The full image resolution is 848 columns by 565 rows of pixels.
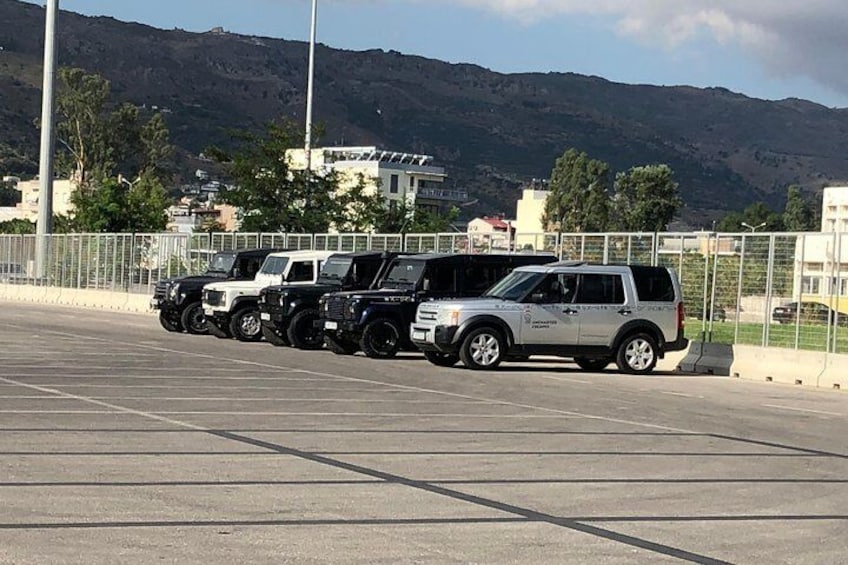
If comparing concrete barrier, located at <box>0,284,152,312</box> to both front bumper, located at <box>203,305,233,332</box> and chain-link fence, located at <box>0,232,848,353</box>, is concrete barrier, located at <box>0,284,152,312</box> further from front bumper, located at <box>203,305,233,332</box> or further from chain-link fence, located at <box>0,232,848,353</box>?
front bumper, located at <box>203,305,233,332</box>

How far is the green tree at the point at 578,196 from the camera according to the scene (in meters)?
130

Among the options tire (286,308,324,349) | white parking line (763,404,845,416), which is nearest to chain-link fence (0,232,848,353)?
white parking line (763,404,845,416)

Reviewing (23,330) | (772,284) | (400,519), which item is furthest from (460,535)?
(23,330)

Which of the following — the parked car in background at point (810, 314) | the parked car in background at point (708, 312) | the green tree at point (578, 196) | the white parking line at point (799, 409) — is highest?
the green tree at point (578, 196)

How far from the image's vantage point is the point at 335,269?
108ft

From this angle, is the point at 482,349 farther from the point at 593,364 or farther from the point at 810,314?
the point at 810,314

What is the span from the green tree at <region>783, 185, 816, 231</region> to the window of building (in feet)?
469

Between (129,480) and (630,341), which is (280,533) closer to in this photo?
(129,480)

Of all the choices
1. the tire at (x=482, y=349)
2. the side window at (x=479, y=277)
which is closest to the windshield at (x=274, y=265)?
the side window at (x=479, y=277)

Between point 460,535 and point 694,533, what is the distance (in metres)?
1.61

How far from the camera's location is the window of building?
2845 centimetres

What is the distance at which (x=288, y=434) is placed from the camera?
15344 mm

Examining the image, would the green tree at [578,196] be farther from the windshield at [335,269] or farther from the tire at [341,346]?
the tire at [341,346]

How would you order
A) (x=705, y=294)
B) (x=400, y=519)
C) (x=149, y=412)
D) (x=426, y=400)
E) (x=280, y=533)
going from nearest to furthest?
(x=280, y=533) → (x=400, y=519) → (x=149, y=412) → (x=426, y=400) → (x=705, y=294)
